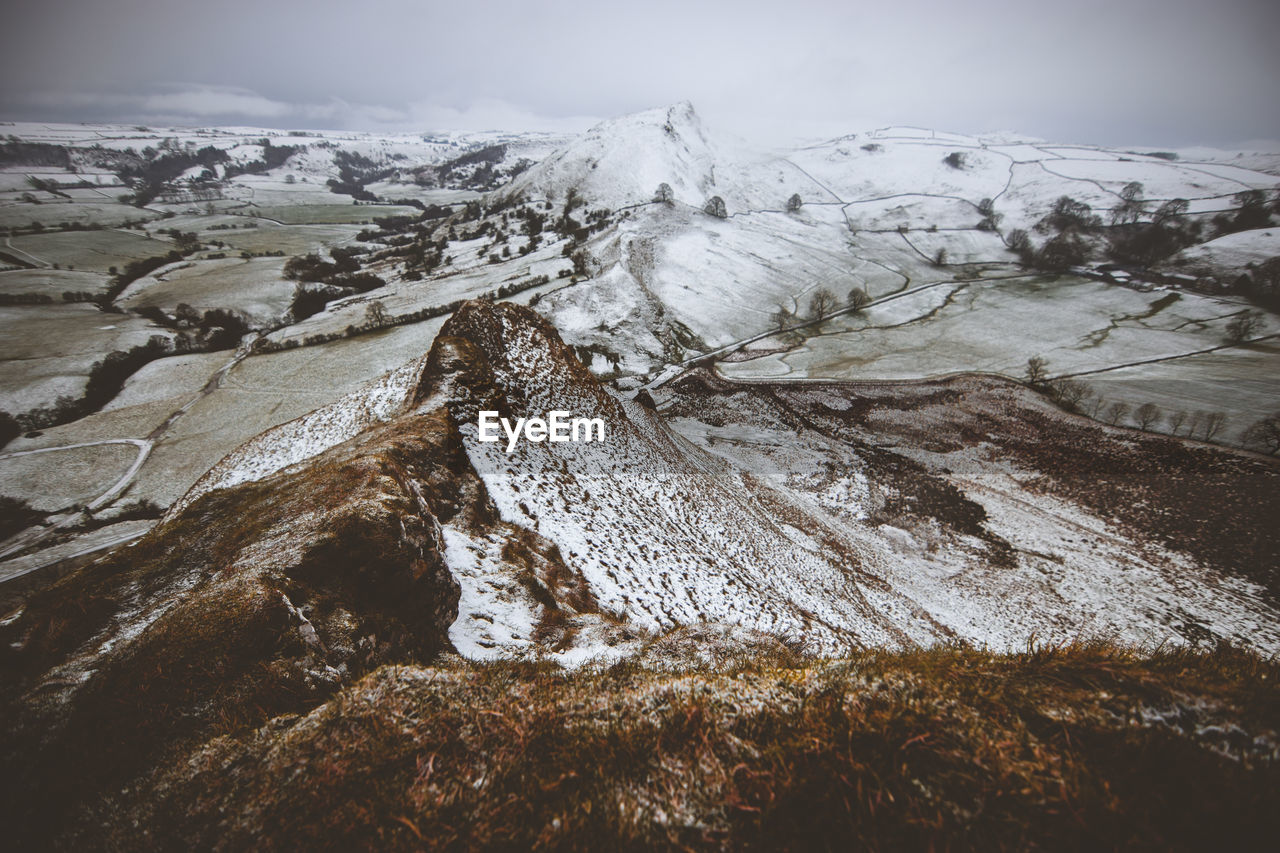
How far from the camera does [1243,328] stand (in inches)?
2259

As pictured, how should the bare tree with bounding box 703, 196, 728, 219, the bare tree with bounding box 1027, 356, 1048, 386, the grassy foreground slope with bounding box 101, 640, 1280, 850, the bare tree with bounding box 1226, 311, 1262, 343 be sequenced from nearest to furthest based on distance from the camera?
the grassy foreground slope with bounding box 101, 640, 1280, 850 → the bare tree with bounding box 1027, 356, 1048, 386 → the bare tree with bounding box 1226, 311, 1262, 343 → the bare tree with bounding box 703, 196, 728, 219

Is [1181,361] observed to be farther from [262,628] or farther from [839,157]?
[839,157]

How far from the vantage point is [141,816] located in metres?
4.48

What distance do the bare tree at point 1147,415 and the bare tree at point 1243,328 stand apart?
34.5m

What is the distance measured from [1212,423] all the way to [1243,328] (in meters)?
39.1

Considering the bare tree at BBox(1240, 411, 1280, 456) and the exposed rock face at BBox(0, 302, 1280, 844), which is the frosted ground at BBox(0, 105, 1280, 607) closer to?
the bare tree at BBox(1240, 411, 1280, 456)

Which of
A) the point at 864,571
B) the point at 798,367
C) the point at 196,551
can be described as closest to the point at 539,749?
the point at 196,551

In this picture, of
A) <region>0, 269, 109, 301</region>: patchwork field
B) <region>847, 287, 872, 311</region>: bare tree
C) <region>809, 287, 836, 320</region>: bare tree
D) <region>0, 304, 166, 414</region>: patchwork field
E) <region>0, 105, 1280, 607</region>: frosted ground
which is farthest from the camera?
<region>847, 287, 872, 311</region>: bare tree

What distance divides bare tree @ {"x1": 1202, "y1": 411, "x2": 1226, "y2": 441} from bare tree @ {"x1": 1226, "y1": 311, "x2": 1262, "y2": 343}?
→ 32619mm

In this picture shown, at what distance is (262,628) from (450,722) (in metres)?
4.51

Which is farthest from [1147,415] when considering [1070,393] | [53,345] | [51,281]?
[51,281]

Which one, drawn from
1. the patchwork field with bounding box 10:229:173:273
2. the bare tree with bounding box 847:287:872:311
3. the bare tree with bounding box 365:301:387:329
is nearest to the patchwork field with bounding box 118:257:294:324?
the patchwork field with bounding box 10:229:173:273

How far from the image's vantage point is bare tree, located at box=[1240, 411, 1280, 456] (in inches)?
1321

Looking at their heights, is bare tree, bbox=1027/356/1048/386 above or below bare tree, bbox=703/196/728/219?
below
